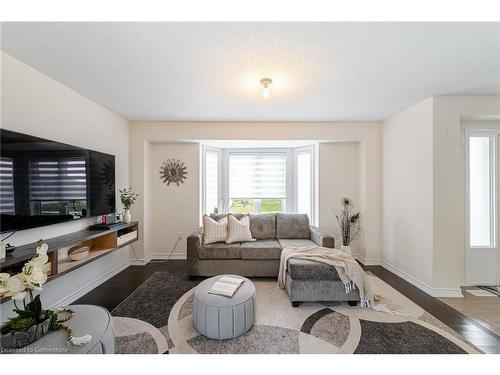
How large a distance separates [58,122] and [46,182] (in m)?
0.74

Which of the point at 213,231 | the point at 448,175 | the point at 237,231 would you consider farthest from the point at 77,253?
the point at 448,175

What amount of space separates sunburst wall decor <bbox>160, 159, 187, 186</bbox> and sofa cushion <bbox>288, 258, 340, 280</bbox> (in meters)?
2.68

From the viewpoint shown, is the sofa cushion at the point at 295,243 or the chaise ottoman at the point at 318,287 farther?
the sofa cushion at the point at 295,243

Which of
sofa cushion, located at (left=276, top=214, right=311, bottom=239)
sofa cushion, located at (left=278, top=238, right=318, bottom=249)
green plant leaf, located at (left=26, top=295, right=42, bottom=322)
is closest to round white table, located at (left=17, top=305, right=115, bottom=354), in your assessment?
green plant leaf, located at (left=26, top=295, right=42, bottom=322)

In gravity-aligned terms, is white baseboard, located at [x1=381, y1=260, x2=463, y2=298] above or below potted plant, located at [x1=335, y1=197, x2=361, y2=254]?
below

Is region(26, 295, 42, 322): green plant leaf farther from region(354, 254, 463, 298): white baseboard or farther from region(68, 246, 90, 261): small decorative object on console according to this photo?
region(354, 254, 463, 298): white baseboard

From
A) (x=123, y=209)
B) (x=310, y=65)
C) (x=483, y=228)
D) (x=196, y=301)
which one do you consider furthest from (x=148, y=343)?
(x=483, y=228)

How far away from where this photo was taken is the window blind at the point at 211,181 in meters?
4.28

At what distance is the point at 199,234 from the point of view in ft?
10.5

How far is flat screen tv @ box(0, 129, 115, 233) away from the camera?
1.76 meters

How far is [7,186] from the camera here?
1741 mm

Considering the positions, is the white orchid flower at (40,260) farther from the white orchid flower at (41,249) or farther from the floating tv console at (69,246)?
the floating tv console at (69,246)

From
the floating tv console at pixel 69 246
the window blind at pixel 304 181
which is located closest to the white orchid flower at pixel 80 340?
the floating tv console at pixel 69 246

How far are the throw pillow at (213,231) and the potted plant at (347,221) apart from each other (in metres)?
2.08
